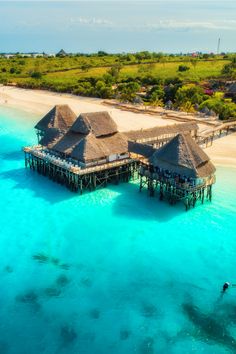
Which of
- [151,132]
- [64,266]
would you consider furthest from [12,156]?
[64,266]

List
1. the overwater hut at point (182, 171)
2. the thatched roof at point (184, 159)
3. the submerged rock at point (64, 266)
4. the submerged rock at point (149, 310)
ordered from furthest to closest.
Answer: the overwater hut at point (182, 171), the thatched roof at point (184, 159), the submerged rock at point (64, 266), the submerged rock at point (149, 310)

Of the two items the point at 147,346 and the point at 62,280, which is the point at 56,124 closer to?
the point at 62,280

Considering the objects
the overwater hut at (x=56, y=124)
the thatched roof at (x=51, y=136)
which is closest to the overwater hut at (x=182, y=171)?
the thatched roof at (x=51, y=136)

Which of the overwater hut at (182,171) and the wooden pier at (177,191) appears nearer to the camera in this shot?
the overwater hut at (182,171)

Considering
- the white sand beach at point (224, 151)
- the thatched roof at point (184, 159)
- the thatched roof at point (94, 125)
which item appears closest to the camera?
the thatched roof at point (184, 159)

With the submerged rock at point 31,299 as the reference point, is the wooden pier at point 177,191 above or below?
above

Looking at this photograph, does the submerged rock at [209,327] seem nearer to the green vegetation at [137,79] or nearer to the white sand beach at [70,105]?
the white sand beach at [70,105]

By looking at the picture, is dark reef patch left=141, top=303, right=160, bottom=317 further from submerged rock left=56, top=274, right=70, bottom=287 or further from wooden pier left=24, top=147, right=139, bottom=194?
wooden pier left=24, top=147, right=139, bottom=194
